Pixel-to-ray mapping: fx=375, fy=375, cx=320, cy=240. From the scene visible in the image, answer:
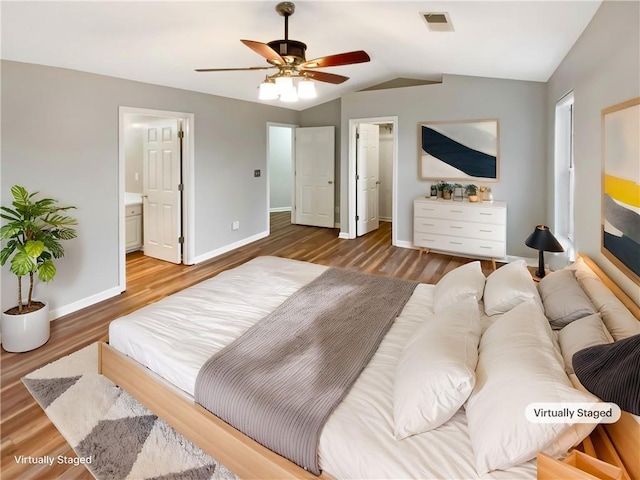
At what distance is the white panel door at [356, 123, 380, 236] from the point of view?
657 centimetres

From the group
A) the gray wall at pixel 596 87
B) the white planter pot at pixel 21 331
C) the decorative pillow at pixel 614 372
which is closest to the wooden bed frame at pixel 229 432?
the decorative pillow at pixel 614 372

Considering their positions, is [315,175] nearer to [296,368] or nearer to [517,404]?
[296,368]

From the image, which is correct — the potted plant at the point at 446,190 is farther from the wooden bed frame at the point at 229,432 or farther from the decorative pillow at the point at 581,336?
the decorative pillow at the point at 581,336

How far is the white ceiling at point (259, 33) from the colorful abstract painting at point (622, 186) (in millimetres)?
880

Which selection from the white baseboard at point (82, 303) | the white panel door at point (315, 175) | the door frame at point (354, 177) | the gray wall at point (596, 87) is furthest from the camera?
the white panel door at point (315, 175)

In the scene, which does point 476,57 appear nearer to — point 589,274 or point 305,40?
point 305,40

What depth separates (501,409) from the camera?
1204 mm

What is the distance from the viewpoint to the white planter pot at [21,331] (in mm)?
2834

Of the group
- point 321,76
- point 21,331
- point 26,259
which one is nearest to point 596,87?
point 321,76

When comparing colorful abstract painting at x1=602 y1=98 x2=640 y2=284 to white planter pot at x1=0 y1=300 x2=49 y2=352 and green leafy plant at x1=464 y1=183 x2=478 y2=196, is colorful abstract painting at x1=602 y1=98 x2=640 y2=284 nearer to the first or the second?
green leafy plant at x1=464 y1=183 x2=478 y2=196

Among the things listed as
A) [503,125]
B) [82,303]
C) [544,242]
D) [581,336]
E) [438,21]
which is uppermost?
[438,21]

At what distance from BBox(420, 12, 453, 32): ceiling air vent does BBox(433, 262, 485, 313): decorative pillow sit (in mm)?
1908

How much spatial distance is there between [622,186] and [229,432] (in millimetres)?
2123

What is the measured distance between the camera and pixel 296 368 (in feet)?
5.66
